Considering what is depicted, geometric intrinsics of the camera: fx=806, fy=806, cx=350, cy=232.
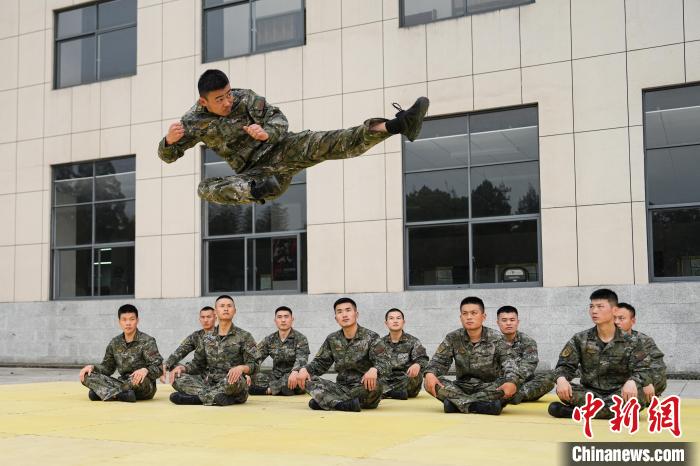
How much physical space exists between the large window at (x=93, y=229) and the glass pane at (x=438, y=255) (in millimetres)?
6438

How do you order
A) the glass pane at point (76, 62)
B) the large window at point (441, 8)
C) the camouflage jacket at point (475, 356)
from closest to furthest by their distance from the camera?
the camouflage jacket at point (475, 356), the large window at point (441, 8), the glass pane at point (76, 62)

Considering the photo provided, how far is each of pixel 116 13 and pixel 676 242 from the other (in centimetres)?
1294

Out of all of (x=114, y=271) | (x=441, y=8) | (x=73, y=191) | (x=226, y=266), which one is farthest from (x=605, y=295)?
(x=73, y=191)

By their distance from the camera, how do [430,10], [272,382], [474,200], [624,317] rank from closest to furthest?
1. [624,317]
2. [272,382]
3. [474,200]
4. [430,10]

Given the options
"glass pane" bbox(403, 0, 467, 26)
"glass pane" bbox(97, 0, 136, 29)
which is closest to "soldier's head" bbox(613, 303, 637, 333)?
"glass pane" bbox(403, 0, 467, 26)

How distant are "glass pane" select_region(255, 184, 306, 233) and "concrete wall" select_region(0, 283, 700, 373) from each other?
142 cm

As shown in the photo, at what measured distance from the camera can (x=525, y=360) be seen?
30.3 ft

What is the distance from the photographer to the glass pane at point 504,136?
45.8 feet

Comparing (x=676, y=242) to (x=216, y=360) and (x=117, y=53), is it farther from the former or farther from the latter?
(x=117, y=53)

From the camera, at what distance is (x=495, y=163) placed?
14.2 meters

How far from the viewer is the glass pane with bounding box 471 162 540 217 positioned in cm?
1387

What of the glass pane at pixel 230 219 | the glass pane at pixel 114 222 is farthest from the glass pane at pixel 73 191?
the glass pane at pixel 230 219

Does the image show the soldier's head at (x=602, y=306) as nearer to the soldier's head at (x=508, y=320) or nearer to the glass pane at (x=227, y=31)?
the soldier's head at (x=508, y=320)

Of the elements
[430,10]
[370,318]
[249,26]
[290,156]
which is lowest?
[370,318]
